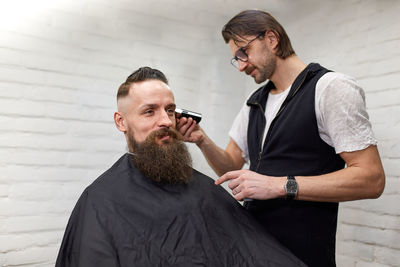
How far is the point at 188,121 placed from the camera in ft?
6.17

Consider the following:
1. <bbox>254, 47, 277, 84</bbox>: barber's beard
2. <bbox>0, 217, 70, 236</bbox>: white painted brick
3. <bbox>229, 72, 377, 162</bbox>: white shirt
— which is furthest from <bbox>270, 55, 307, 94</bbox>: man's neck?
<bbox>0, 217, 70, 236</bbox>: white painted brick

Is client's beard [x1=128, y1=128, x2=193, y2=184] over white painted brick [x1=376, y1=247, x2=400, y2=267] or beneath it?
over

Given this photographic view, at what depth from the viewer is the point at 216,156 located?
2.10 m

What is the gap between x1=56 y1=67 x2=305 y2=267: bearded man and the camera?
1295mm

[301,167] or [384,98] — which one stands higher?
[384,98]

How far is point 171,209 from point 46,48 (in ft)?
4.54

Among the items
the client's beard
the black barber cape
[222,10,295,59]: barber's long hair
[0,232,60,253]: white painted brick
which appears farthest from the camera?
[0,232,60,253]: white painted brick

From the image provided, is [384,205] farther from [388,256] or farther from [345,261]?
[345,261]

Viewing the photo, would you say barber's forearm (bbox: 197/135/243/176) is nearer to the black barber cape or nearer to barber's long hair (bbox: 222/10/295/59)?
the black barber cape

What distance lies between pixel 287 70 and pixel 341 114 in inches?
16.1

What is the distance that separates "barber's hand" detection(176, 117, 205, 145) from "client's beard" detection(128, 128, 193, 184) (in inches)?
7.1

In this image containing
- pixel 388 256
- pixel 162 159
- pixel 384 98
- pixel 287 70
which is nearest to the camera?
pixel 162 159

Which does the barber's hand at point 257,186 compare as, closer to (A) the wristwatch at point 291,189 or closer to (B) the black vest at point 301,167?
(A) the wristwatch at point 291,189

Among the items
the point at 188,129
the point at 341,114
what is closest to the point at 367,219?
the point at 341,114
